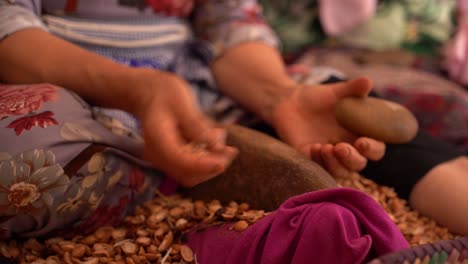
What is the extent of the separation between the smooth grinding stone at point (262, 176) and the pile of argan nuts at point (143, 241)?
0.02m

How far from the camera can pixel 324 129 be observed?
0.76 meters

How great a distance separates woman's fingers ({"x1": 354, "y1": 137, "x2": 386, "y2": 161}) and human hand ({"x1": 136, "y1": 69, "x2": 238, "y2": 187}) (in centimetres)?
21

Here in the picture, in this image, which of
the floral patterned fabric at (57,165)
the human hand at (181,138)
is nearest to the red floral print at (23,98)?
the floral patterned fabric at (57,165)

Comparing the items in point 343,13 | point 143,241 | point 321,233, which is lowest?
point 143,241

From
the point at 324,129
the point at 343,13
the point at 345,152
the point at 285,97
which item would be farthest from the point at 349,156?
the point at 343,13

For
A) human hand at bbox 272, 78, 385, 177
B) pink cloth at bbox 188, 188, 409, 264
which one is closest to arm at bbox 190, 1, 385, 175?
human hand at bbox 272, 78, 385, 177

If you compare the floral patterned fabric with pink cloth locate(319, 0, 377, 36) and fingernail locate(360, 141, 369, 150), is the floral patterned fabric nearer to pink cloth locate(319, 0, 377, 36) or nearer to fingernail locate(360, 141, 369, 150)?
fingernail locate(360, 141, 369, 150)

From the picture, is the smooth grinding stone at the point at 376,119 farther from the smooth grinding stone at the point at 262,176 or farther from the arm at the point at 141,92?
the arm at the point at 141,92

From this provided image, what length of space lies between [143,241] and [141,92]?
0.64 feet

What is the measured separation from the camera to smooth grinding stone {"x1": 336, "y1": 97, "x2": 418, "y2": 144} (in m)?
0.71

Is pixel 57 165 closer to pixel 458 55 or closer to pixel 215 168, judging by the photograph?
pixel 215 168

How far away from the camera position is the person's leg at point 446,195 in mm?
688

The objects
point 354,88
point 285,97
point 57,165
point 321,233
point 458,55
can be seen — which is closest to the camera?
point 321,233

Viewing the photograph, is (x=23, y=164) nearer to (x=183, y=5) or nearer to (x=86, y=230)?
(x=86, y=230)
